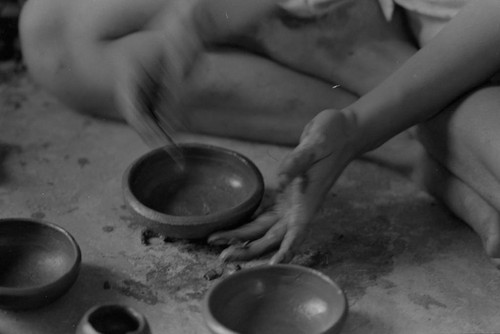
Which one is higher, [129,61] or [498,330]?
[129,61]

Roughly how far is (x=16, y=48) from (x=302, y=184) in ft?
3.99

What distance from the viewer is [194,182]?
1837 millimetres

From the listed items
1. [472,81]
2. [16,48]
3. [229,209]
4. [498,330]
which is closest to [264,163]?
[229,209]

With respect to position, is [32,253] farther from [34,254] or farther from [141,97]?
[141,97]

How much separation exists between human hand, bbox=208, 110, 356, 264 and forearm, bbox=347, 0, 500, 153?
60 mm

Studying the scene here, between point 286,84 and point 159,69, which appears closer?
point 159,69

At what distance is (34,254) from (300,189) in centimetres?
51

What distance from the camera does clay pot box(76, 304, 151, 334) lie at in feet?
4.43

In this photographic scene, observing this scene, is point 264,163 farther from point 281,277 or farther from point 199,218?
point 281,277

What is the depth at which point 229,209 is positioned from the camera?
5.40 ft

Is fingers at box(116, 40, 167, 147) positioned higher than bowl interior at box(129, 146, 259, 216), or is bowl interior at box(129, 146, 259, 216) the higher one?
fingers at box(116, 40, 167, 147)

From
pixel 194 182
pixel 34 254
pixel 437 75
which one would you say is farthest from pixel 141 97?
pixel 437 75

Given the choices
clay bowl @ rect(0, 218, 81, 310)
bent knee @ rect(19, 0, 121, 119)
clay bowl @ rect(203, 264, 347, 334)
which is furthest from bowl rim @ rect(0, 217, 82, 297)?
bent knee @ rect(19, 0, 121, 119)

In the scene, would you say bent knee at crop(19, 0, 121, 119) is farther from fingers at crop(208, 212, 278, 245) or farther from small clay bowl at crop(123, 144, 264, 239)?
fingers at crop(208, 212, 278, 245)
